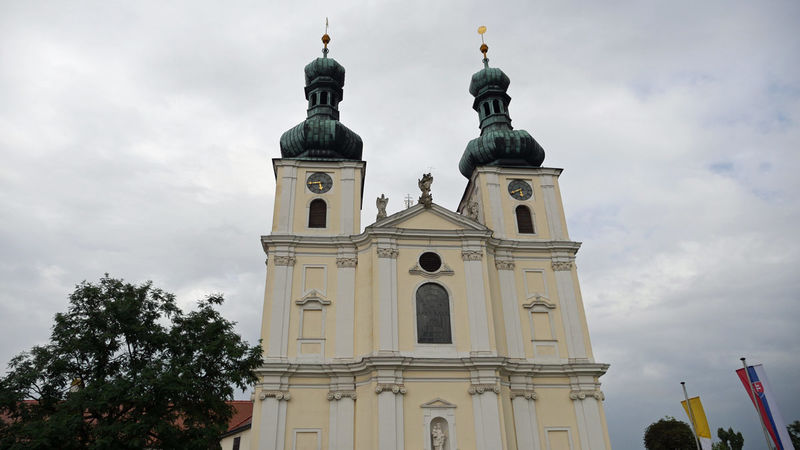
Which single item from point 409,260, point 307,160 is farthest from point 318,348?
point 307,160

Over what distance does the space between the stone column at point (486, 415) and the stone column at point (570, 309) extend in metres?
4.26

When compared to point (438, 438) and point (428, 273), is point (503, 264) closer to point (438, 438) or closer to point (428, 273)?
point (428, 273)

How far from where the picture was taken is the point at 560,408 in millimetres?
21734

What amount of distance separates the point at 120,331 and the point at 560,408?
1601 centimetres

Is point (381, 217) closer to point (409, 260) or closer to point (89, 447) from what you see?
point (409, 260)

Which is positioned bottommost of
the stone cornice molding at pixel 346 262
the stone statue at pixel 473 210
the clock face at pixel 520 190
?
the stone cornice molding at pixel 346 262

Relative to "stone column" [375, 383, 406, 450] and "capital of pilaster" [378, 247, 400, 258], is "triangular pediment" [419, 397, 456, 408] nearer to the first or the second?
"stone column" [375, 383, 406, 450]

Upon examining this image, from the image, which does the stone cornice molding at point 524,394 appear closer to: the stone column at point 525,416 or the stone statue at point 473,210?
the stone column at point 525,416

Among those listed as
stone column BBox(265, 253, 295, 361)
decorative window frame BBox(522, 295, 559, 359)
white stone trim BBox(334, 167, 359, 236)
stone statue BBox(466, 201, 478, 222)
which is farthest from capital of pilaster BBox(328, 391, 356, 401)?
stone statue BBox(466, 201, 478, 222)

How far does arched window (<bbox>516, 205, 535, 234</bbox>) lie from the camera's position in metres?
25.5

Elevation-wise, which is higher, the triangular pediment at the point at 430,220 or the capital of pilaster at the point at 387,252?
the triangular pediment at the point at 430,220

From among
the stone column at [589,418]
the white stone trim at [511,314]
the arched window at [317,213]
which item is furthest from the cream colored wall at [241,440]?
the stone column at [589,418]

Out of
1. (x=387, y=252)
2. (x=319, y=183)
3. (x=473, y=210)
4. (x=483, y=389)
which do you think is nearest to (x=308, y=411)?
(x=483, y=389)

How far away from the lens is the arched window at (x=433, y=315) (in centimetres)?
2170
